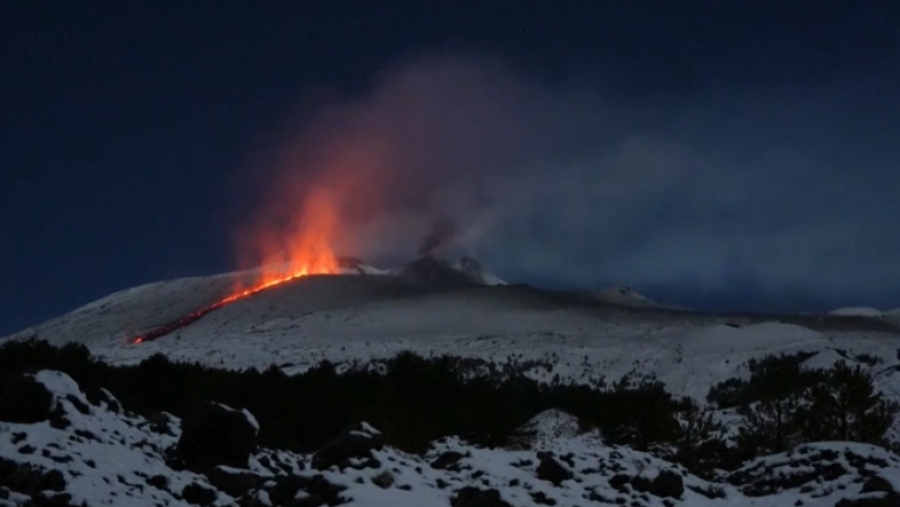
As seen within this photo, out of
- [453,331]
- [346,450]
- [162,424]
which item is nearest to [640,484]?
[346,450]

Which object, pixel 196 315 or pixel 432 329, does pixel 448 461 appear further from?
pixel 196 315

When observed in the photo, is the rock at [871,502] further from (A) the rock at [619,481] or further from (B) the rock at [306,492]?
(B) the rock at [306,492]

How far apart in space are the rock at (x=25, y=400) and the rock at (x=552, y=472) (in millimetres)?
9422

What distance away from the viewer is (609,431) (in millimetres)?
39625

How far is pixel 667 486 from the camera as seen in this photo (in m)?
16.9

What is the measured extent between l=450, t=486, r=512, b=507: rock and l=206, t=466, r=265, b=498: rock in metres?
3.82

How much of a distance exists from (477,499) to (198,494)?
4796mm

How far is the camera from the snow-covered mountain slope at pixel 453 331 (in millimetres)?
78750

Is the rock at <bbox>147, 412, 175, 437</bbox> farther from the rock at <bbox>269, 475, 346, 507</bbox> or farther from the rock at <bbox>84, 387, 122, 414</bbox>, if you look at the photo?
the rock at <bbox>269, 475, 346, 507</bbox>

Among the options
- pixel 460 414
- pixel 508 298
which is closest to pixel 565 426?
pixel 460 414

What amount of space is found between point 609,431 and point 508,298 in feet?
350

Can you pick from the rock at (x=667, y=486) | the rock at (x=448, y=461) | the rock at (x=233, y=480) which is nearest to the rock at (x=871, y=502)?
the rock at (x=667, y=486)

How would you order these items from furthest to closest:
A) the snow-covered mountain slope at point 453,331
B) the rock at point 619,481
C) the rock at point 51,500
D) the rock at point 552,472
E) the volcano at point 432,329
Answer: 1. the volcano at point 432,329
2. the snow-covered mountain slope at point 453,331
3. the rock at point 552,472
4. the rock at point 619,481
5. the rock at point 51,500

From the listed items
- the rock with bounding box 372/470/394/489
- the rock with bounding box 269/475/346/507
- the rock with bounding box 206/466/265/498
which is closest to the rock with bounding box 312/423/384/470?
the rock with bounding box 372/470/394/489
